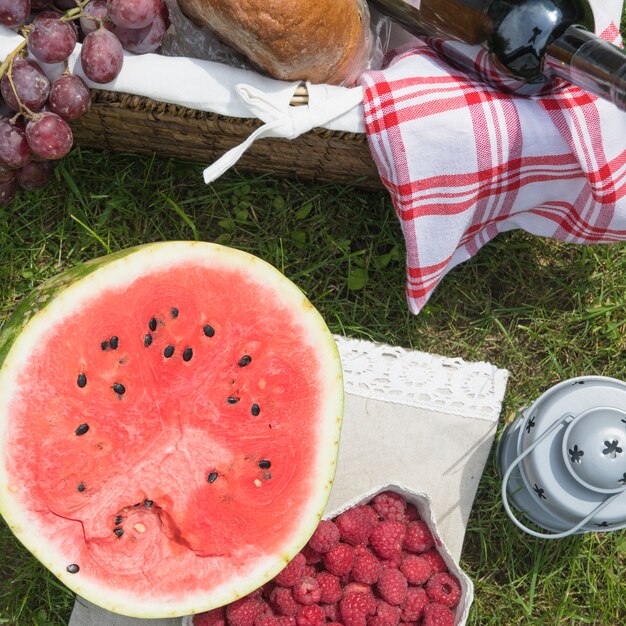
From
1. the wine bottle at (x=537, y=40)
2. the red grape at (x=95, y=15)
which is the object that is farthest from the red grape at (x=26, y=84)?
the wine bottle at (x=537, y=40)

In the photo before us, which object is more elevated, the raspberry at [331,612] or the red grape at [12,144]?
the red grape at [12,144]

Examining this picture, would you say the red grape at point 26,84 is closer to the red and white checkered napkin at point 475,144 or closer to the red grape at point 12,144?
the red grape at point 12,144

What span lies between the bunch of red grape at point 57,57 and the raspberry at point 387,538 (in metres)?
0.86

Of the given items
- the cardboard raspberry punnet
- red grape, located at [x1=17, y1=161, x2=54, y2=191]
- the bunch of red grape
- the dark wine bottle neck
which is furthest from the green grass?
the dark wine bottle neck

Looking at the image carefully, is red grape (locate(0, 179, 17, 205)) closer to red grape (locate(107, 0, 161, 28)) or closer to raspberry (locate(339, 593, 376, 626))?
red grape (locate(107, 0, 161, 28))

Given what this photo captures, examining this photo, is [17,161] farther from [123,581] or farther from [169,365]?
[123,581]

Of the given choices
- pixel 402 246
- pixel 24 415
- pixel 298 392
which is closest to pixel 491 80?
pixel 402 246

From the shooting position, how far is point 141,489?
1.21 metres

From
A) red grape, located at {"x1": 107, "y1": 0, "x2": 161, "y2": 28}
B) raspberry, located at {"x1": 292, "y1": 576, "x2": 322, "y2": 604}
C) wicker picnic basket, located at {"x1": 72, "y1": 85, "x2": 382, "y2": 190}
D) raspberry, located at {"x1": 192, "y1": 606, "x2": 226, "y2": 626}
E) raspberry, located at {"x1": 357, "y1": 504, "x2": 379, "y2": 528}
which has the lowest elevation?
raspberry, located at {"x1": 192, "y1": 606, "x2": 226, "y2": 626}

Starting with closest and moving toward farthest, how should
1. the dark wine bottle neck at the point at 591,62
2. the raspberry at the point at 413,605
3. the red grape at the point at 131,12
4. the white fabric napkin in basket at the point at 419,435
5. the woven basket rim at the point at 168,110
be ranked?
the dark wine bottle neck at the point at 591,62, the red grape at the point at 131,12, the woven basket rim at the point at 168,110, the raspberry at the point at 413,605, the white fabric napkin in basket at the point at 419,435

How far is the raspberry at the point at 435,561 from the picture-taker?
139 cm

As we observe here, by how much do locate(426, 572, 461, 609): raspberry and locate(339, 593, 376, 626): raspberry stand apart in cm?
11

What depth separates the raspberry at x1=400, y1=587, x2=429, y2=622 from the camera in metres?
1.35

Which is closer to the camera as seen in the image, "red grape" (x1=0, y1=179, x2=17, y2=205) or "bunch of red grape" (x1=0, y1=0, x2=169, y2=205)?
"bunch of red grape" (x1=0, y1=0, x2=169, y2=205)
